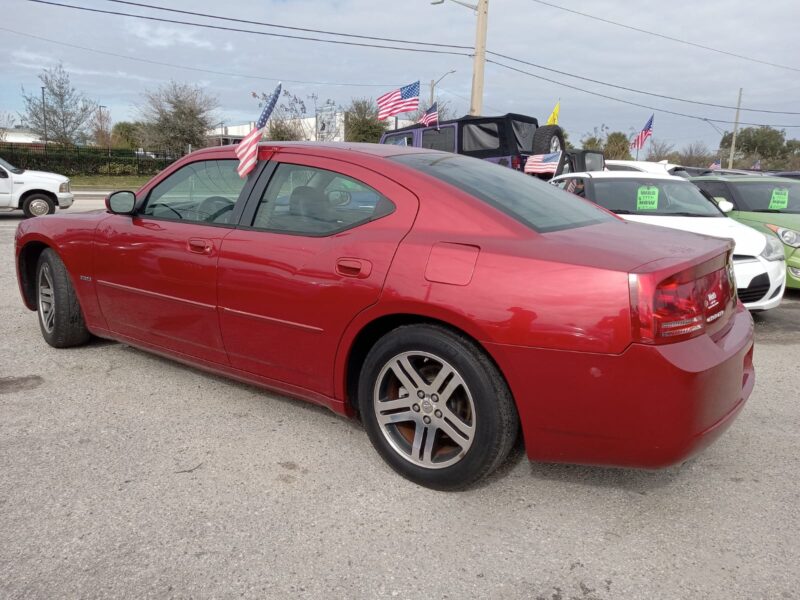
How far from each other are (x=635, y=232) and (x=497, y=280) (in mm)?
886

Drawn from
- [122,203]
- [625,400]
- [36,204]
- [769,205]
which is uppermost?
[769,205]

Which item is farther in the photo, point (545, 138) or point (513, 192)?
point (545, 138)

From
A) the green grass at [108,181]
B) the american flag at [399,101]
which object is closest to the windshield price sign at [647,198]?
the american flag at [399,101]

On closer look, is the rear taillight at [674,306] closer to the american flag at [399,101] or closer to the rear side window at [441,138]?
the rear side window at [441,138]

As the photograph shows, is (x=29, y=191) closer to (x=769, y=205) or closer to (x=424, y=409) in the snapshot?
(x=769, y=205)

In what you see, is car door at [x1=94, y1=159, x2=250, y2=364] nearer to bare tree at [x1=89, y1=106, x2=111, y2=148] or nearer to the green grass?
the green grass

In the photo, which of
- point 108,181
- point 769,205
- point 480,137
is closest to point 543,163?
point 480,137

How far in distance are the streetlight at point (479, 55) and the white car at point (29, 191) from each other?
11207 mm

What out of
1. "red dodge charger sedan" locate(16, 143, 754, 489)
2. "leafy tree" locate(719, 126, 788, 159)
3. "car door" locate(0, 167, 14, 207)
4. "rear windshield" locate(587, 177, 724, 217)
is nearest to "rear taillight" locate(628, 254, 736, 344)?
"red dodge charger sedan" locate(16, 143, 754, 489)

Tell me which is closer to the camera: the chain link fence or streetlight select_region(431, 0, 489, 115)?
streetlight select_region(431, 0, 489, 115)

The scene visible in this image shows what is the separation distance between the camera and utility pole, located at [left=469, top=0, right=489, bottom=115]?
61.4 ft

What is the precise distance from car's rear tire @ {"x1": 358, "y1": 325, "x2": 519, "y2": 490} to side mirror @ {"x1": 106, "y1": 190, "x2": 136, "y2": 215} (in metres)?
1.99

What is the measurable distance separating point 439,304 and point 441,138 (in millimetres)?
12475

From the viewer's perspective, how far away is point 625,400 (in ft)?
7.52
